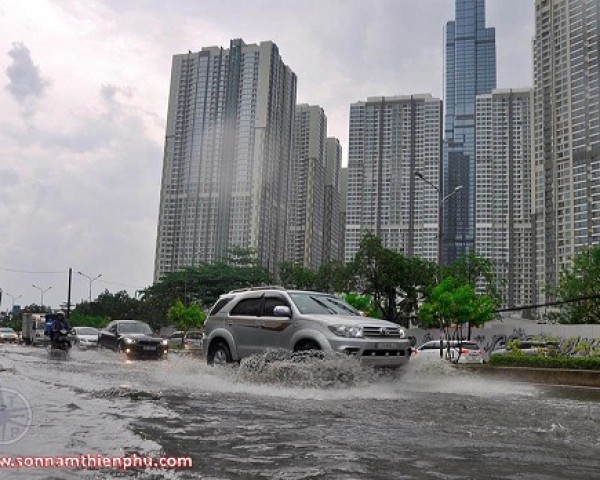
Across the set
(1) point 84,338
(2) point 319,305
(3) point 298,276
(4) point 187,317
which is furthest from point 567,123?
(2) point 319,305

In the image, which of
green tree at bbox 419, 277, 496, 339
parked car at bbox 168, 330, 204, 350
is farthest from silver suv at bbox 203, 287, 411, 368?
parked car at bbox 168, 330, 204, 350

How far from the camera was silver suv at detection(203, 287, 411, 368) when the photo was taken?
905 cm

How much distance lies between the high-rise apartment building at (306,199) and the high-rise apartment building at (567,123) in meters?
29.0

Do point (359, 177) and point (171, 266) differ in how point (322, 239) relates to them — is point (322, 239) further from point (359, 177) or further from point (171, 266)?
point (171, 266)

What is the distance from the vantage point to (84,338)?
27281 mm

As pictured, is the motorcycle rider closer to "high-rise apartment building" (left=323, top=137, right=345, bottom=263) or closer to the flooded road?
the flooded road

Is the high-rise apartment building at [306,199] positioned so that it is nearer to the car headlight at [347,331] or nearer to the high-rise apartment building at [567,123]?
the high-rise apartment building at [567,123]

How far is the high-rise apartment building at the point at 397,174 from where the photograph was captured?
66188mm

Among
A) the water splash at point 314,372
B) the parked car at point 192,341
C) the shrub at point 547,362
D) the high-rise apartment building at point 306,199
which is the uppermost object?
the high-rise apartment building at point 306,199

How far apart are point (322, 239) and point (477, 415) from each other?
77.9 metres

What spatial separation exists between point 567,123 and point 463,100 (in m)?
88.6

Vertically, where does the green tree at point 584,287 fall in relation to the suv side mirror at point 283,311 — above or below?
above

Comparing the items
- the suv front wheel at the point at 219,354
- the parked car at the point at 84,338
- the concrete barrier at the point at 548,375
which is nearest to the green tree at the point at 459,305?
the concrete barrier at the point at 548,375

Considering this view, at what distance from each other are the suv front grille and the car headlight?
0.12 m
